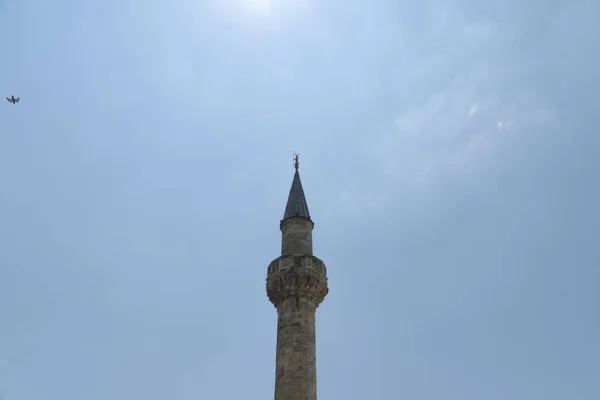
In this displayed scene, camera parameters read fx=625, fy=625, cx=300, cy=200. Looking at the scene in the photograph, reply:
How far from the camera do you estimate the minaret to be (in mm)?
32250

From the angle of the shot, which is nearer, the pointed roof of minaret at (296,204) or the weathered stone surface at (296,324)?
the weathered stone surface at (296,324)

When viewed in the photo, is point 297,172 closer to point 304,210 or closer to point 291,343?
point 304,210

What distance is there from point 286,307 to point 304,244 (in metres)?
4.16

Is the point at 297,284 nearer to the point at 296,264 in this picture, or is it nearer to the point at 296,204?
the point at 296,264

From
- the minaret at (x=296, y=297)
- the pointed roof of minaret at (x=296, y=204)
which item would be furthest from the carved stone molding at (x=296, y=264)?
the pointed roof of minaret at (x=296, y=204)

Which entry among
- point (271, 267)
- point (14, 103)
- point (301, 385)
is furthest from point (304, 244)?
point (14, 103)

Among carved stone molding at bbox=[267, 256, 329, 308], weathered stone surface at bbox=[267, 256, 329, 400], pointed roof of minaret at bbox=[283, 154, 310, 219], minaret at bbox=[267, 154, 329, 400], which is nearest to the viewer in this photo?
weathered stone surface at bbox=[267, 256, 329, 400]

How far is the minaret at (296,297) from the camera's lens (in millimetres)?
32250

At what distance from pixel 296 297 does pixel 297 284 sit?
0.73 m

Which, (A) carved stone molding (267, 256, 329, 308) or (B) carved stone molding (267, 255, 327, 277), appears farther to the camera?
(B) carved stone molding (267, 255, 327, 277)

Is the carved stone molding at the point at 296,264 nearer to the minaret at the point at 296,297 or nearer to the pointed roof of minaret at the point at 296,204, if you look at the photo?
the minaret at the point at 296,297

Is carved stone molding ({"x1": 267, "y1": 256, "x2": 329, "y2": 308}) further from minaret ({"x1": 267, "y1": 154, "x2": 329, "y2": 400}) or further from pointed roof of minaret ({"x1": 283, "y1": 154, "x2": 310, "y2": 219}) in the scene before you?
pointed roof of minaret ({"x1": 283, "y1": 154, "x2": 310, "y2": 219})

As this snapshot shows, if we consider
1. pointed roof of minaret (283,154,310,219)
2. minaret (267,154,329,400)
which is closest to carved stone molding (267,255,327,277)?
minaret (267,154,329,400)

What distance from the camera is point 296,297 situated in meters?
35.2
